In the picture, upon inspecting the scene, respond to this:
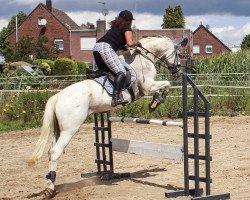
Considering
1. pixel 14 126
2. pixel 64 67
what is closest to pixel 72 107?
pixel 14 126

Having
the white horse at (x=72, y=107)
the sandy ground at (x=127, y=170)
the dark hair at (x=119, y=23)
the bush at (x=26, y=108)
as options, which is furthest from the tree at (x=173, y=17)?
the dark hair at (x=119, y=23)

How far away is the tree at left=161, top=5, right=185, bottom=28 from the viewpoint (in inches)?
3009

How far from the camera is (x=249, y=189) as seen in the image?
8.94 metres

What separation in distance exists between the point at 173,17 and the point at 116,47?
6798 cm

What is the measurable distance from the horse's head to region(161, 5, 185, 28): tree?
216 feet

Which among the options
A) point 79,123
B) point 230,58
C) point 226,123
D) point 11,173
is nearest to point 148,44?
point 79,123

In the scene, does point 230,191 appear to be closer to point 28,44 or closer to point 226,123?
point 226,123

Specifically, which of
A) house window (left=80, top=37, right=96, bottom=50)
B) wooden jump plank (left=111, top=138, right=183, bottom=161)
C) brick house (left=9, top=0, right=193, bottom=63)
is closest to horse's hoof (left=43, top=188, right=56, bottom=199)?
wooden jump plank (left=111, top=138, right=183, bottom=161)

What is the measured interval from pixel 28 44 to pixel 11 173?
48.8 metres

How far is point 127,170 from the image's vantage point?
11.7m

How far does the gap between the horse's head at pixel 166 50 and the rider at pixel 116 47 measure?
29.0 inches

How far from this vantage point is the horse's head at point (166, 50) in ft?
34.9

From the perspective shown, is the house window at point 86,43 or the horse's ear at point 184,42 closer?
the horse's ear at point 184,42

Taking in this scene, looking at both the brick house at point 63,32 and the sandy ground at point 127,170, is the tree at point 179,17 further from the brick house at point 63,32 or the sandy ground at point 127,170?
the sandy ground at point 127,170
